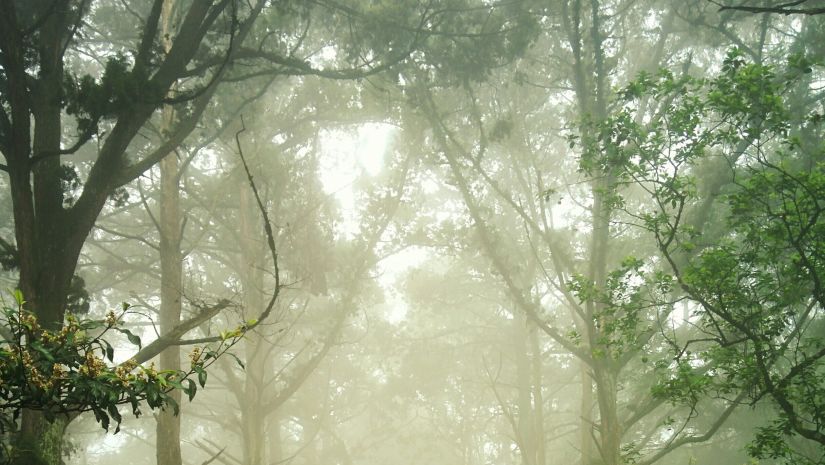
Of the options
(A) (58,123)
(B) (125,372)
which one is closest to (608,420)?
(B) (125,372)

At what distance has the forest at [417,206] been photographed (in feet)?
16.1

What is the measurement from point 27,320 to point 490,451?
3441 cm

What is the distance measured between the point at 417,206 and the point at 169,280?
8.80m

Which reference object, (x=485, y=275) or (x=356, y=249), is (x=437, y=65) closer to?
(x=356, y=249)

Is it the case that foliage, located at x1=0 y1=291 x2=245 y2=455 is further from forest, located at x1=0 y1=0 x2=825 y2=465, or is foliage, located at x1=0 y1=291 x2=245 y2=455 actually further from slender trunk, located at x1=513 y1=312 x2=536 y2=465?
slender trunk, located at x1=513 y1=312 x2=536 y2=465

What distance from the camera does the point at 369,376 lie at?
2466 centimetres

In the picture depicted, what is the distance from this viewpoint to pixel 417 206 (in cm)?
1623

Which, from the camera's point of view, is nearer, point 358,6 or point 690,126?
point 690,126

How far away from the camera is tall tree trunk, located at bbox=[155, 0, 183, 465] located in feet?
24.2

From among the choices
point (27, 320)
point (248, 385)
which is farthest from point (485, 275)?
point (27, 320)

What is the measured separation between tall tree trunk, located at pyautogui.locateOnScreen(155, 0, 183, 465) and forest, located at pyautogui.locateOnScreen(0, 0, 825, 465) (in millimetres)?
53

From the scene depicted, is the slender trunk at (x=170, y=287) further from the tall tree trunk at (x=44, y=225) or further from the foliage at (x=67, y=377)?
the foliage at (x=67, y=377)

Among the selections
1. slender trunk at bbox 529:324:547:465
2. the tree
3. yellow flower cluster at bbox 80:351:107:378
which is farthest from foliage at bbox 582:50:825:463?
slender trunk at bbox 529:324:547:465

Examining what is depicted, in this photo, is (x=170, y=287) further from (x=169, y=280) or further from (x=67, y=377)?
(x=67, y=377)
